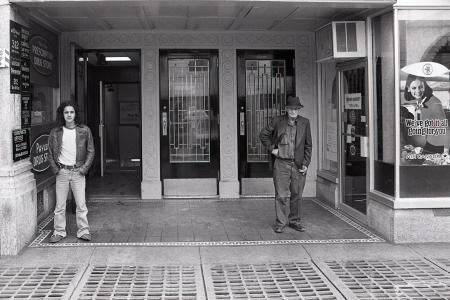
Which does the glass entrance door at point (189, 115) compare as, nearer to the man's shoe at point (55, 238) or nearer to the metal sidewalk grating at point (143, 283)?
the man's shoe at point (55, 238)

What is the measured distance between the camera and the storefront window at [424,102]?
21.9 ft

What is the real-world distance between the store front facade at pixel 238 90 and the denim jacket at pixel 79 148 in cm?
46

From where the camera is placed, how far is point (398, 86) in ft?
21.8

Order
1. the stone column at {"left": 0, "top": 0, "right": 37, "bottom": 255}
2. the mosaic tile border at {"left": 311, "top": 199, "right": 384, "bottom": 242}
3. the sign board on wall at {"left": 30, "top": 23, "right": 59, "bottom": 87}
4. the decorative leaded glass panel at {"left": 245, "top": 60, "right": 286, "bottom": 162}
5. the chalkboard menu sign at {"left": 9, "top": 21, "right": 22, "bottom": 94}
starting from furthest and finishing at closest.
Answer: the decorative leaded glass panel at {"left": 245, "top": 60, "right": 286, "bottom": 162}
the sign board on wall at {"left": 30, "top": 23, "right": 59, "bottom": 87}
the mosaic tile border at {"left": 311, "top": 199, "right": 384, "bottom": 242}
the chalkboard menu sign at {"left": 9, "top": 21, "right": 22, "bottom": 94}
the stone column at {"left": 0, "top": 0, "right": 37, "bottom": 255}

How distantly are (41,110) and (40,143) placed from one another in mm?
643

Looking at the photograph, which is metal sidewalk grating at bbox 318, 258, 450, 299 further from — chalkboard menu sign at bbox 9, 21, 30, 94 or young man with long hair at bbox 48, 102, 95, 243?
chalkboard menu sign at bbox 9, 21, 30, 94

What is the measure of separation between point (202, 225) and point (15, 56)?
334 centimetres

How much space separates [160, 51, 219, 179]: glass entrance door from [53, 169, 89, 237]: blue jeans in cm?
290


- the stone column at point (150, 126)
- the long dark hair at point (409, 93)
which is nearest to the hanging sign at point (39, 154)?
the stone column at point (150, 126)

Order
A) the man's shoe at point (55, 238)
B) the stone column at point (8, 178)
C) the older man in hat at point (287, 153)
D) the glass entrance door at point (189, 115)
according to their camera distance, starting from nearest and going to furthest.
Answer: the stone column at point (8, 178) → the man's shoe at point (55, 238) → the older man in hat at point (287, 153) → the glass entrance door at point (189, 115)

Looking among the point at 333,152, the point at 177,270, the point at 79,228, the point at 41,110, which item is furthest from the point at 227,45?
the point at 177,270

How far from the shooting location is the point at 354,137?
26.3ft

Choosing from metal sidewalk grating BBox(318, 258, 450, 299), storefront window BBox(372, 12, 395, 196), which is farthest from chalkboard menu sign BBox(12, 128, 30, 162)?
storefront window BBox(372, 12, 395, 196)

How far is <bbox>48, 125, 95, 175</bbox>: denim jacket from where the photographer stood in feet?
21.8
